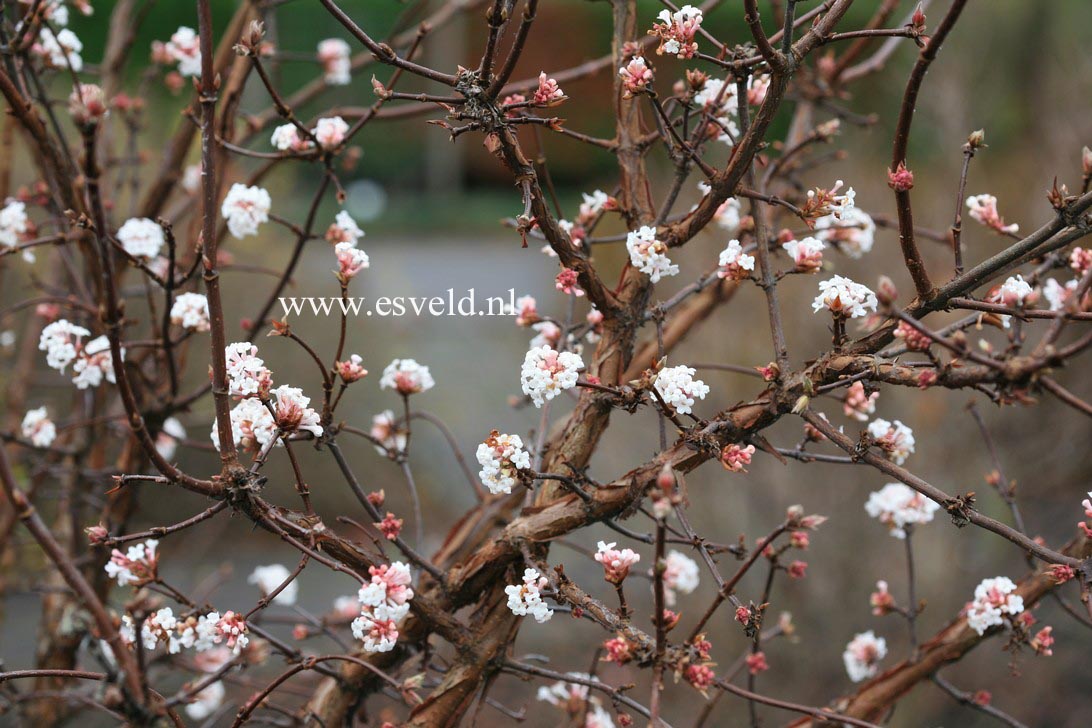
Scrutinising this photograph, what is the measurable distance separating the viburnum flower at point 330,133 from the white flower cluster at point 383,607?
2.36 feet

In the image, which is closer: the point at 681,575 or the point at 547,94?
the point at 547,94

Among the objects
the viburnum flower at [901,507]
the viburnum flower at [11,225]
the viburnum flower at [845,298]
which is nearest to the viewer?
the viburnum flower at [845,298]

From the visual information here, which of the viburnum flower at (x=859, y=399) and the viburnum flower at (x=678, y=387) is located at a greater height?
the viburnum flower at (x=859, y=399)

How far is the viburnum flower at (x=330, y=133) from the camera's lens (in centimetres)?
150

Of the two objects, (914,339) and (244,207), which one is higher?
(244,207)

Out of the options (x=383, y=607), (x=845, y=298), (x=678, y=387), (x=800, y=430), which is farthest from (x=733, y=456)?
(x=800, y=430)

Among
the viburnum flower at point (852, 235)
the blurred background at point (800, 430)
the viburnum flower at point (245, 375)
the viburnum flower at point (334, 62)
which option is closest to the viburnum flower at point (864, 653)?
the blurred background at point (800, 430)

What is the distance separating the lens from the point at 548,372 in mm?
1118

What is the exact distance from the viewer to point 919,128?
9.00 meters

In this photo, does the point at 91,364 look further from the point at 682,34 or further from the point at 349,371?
the point at 682,34

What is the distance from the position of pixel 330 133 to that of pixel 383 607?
785 millimetres

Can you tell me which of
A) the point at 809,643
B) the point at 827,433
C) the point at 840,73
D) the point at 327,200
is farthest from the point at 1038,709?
the point at 327,200

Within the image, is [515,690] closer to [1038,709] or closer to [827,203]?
[1038,709]

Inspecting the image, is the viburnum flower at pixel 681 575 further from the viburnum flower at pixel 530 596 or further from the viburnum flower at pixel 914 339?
the viburnum flower at pixel 914 339
